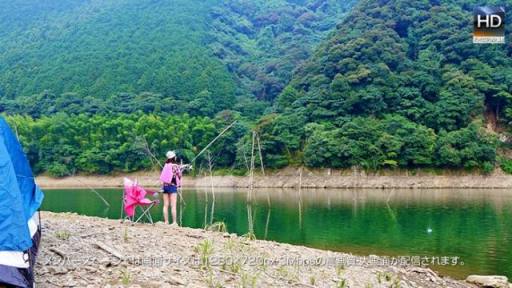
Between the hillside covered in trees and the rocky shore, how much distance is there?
71.9 feet

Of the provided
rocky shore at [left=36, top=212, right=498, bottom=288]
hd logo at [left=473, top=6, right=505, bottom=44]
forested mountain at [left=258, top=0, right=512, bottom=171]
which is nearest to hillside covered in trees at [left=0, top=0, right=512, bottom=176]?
forested mountain at [left=258, top=0, right=512, bottom=171]

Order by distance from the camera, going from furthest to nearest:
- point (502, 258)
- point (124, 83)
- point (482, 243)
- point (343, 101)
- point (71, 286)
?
point (124, 83), point (343, 101), point (482, 243), point (502, 258), point (71, 286)

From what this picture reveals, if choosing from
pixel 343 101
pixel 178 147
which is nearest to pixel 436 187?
pixel 343 101

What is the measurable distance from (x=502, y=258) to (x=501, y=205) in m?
19.5

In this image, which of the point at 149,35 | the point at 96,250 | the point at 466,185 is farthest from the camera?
the point at 149,35

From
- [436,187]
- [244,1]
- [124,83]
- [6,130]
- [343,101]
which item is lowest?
[436,187]

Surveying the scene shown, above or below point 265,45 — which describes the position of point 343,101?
below

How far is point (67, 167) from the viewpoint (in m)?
66.7

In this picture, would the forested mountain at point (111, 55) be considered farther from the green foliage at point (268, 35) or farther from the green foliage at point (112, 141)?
the green foliage at point (112, 141)

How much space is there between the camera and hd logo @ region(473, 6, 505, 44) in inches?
2222

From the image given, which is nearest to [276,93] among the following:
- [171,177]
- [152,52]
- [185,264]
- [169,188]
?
[152,52]

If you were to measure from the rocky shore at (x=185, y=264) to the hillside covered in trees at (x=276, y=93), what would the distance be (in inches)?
863

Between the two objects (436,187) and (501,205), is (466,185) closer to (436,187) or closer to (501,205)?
(436,187)

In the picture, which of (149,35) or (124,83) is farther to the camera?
(149,35)
